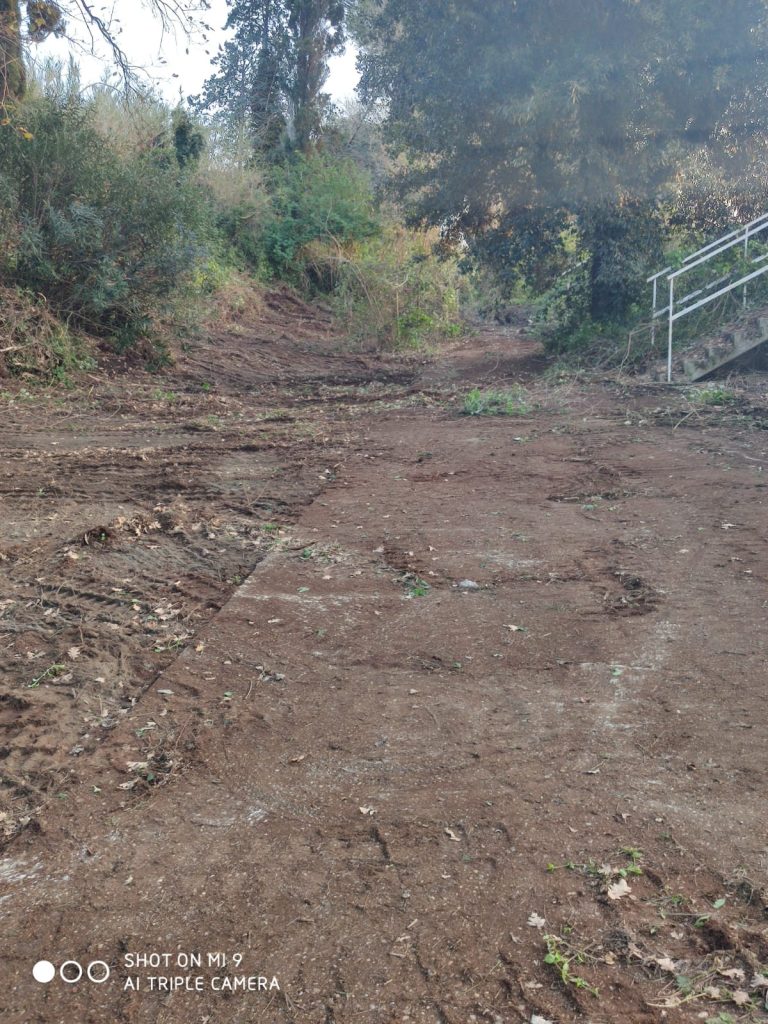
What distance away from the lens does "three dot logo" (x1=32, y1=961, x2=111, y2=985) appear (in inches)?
105

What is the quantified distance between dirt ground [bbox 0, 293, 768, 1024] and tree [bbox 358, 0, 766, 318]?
8.64 m

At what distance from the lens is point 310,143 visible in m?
31.1

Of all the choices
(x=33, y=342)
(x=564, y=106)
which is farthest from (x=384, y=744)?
(x=564, y=106)

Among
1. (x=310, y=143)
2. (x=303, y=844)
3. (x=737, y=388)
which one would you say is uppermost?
(x=310, y=143)

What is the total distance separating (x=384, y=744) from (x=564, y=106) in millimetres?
13734

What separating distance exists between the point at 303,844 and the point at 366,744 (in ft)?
2.60

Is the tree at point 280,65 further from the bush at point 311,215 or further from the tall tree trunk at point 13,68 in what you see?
the tall tree trunk at point 13,68

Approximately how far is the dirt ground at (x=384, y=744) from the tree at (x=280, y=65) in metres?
25.3

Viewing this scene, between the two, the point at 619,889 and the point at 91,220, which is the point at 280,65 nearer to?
the point at 91,220

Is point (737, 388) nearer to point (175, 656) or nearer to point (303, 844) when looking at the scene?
point (175, 656)

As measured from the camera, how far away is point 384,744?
405cm

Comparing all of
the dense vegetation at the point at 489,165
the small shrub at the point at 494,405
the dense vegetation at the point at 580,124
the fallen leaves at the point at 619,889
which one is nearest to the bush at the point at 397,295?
the dense vegetation at the point at 489,165

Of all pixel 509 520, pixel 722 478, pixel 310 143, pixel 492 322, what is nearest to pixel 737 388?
pixel 722 478

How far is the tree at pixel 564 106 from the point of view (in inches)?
583
